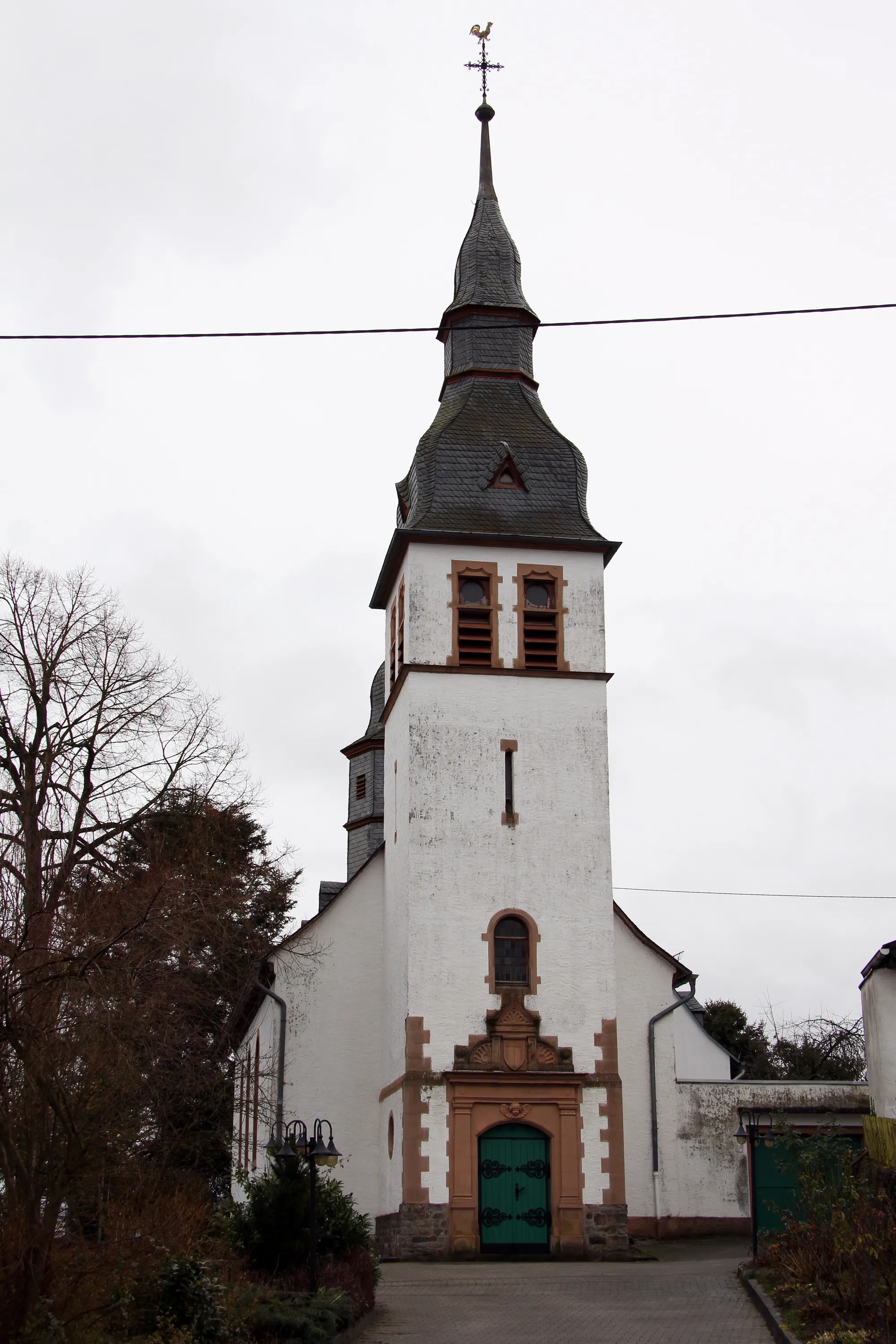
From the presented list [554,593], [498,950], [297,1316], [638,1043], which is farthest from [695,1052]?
[297,1316]

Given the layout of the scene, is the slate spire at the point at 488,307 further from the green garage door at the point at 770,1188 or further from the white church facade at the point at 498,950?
the green garage door at the point at 770,1188

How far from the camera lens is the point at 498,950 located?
25922 millimetres

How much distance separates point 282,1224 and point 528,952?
32.5ft

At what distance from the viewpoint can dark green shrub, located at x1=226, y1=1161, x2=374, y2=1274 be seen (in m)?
16.5

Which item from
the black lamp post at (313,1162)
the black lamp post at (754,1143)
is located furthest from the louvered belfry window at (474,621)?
the black lamp post at (313,1162)

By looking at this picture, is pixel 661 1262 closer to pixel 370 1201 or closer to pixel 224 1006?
pixel 370 1201

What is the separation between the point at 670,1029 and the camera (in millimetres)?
28891

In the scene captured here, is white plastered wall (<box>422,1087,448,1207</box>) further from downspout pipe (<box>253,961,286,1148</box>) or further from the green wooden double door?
downspout pipe (<box>253,961,286,1148</box>)

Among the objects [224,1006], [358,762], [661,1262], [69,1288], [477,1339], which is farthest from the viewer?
[358,762]

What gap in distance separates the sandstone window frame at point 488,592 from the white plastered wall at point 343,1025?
16.7ft

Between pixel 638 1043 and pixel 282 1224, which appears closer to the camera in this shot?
pixel 282 1224

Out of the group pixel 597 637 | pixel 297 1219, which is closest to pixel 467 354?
pixel 597 637

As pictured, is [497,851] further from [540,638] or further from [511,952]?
[540,638]

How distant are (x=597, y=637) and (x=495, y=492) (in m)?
3.41
